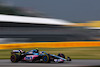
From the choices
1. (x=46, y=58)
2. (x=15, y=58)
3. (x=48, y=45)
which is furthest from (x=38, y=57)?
(x=48, y=45)

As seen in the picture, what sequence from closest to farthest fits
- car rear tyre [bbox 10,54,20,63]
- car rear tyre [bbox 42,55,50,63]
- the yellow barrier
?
car rear tyre [bbox 42,55,50,63] < car rear tyre [bbox 10,54,20,63] < the yellow barrier

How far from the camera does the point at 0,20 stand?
20922 mm

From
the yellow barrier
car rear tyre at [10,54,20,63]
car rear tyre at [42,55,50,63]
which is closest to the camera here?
car rear tyre at [42,55,50,63]

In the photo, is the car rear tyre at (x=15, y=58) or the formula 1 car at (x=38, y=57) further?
the car rear tyre at (x=15, y=58)

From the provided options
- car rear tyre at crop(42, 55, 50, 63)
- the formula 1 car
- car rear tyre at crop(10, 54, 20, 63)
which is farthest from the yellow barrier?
car rear tyre at crop(42, 55, 50, 63)

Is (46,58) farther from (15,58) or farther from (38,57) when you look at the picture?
(15,58)

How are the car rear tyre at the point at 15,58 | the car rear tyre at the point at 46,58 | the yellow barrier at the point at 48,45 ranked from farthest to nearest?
1. the yellow barrier at the point at 48,45
2. the car rear tyre at the point at 15,58
3. the car rear tyre at the point at 46,58

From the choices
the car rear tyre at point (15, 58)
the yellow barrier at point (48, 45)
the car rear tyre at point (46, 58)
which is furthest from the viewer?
the yellow barrier at point (48, 45)

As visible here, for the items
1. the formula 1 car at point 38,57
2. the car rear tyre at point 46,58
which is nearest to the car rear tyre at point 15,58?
the formula 1 car at point 38,57

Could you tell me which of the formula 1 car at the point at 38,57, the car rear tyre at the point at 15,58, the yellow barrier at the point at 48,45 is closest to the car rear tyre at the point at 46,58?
the formula 1 car at the point at 38,57

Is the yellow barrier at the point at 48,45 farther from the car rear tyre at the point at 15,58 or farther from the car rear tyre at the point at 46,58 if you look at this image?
the car rear tyre at the point at 46,58

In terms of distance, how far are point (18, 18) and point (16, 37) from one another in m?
2.83

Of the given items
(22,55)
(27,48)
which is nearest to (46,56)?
(22,55)

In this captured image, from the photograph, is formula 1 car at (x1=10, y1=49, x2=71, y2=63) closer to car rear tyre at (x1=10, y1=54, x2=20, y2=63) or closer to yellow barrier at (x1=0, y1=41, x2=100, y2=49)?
car rear tyre at (x1=10, y1=54, x2=20, y2=63)
